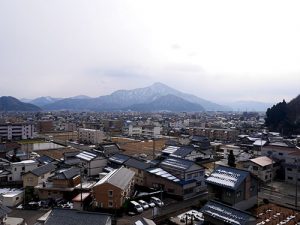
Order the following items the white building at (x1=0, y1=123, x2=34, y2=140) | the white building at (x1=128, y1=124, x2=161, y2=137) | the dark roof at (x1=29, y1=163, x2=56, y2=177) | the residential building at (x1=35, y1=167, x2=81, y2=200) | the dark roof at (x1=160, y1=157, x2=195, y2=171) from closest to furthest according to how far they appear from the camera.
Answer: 1. the residential building at (x1=35, y1=167, x2=81, y2=200)
2. the dark roof at (x1=160, y1=157, x2=195, y2=171)
3. the dark roof at (x1=29, y1=163, x2=56, y2=177)
4. the white building at (x1=0, y1=123, x2=34, y2=140)
5. the white building at (x1=128, y1=124, x2=161, y2=137)

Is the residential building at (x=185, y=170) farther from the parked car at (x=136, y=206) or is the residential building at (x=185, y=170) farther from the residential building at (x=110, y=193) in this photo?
the residential building at (x=110, y=193)

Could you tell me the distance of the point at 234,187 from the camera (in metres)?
17.7

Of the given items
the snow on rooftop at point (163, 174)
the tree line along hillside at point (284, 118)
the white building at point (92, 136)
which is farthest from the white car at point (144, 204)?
the tree line along hillside at point (284, 118)

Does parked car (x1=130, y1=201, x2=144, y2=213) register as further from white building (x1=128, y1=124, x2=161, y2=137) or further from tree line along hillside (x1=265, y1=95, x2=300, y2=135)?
white building (x1=128, y1=124, x2=161, y2=137)

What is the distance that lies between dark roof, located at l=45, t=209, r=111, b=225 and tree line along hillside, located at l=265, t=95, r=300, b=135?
161 ft

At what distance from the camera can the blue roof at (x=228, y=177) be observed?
1814 cm

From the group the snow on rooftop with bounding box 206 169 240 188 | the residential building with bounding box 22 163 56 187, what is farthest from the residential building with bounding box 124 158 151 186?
the residential building with bounding box 22 163 56 187

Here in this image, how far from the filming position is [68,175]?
70.9 feet

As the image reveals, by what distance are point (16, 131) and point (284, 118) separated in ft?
169

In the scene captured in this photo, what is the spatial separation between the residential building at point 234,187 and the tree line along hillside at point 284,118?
131ft

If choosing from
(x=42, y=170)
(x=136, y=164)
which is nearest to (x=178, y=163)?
(x=136, y=164)

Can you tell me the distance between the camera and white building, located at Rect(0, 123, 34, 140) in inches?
2132

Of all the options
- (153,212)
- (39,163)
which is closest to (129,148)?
(39,163)

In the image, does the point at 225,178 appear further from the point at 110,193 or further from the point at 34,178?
the point at 34,178
